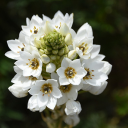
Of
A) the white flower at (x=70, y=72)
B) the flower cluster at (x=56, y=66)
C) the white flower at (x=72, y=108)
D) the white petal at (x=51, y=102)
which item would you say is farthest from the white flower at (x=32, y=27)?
the white flower at (x=72, y=108)

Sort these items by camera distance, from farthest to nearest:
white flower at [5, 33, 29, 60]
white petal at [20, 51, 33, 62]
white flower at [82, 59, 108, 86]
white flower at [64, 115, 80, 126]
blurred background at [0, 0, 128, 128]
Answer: blurred background at [0, 0, 128, 128], white flower at [64, 115, 80, 126], white flower at [5, 33, 29, 60], white flower at [82, 59, 108, 86], white petal at [20, 51, 33, 62]

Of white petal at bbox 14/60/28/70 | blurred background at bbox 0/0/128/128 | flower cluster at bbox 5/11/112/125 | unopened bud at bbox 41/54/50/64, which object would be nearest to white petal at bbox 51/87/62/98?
flower cluster at bbox 5/11/112/125

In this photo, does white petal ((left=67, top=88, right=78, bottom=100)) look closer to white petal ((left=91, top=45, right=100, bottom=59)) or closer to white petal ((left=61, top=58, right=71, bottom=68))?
white petal ((left=61, top=58, right=71, bottom=68))

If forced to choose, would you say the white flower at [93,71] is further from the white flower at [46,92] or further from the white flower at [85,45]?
the white flower at [46,92]

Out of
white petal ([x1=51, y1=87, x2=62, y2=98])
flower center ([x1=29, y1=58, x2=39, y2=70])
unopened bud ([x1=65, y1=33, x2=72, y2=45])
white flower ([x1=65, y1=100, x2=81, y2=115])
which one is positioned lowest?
white flower ([x1=65, y1=100, x2=81, y2=115])

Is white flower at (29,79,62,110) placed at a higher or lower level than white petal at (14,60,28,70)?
lower

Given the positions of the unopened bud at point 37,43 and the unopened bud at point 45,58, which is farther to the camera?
the unopened bud at point 37,43

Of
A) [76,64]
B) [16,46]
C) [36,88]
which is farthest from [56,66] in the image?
[16,46]

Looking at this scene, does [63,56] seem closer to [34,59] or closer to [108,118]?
[34,59]
